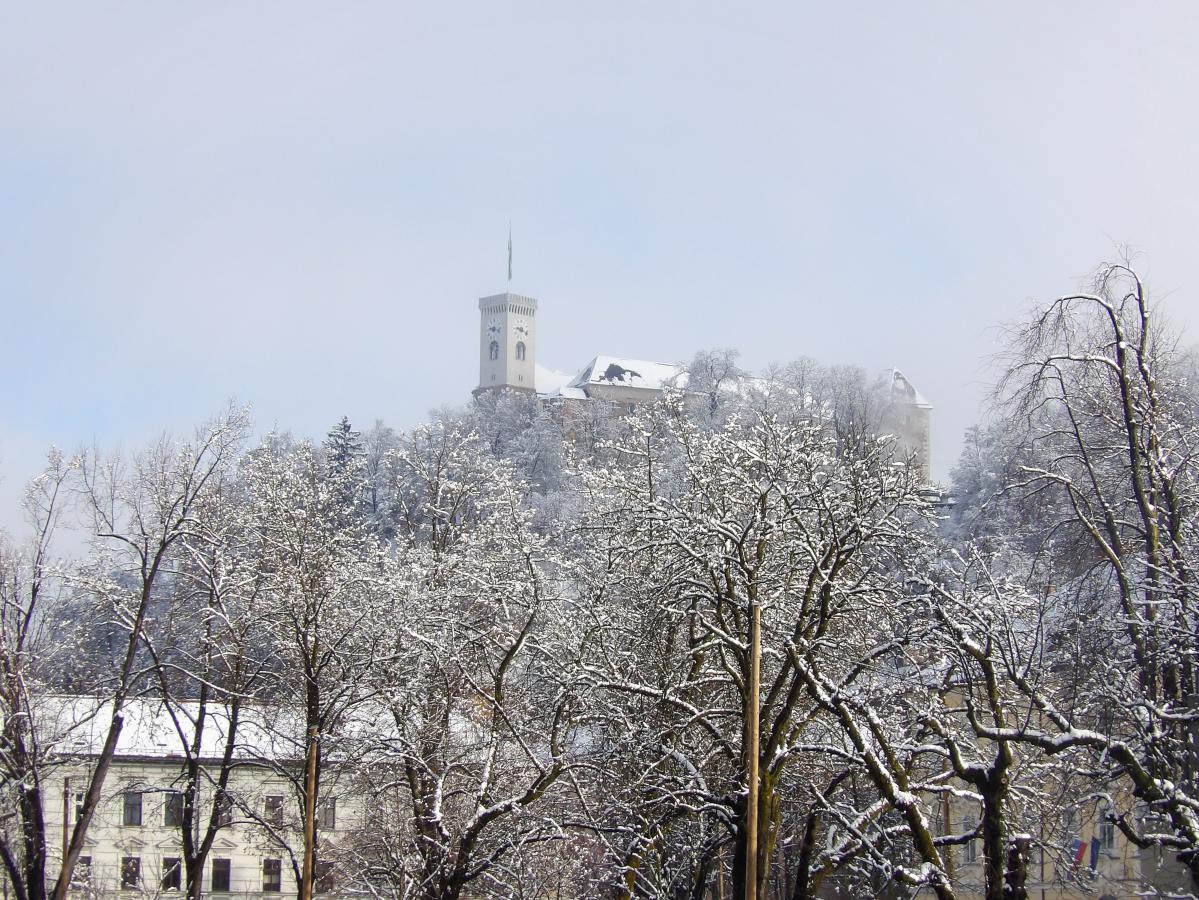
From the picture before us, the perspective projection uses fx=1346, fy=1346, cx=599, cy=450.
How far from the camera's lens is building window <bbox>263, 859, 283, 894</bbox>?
41.2 m

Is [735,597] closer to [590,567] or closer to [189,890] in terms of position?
[590,567]

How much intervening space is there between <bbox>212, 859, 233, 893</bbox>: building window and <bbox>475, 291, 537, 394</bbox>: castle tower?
5270 inches

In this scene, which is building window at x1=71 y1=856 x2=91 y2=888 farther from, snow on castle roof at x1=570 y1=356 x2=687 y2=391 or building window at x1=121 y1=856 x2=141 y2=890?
snow on castle roof at x1=570 y1=356 x2=687 y2=391

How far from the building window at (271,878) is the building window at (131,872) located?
146 inches

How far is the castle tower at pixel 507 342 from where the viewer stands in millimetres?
176500

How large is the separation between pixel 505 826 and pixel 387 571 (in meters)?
7.26

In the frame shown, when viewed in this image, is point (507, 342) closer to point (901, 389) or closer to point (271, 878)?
point (901, 389)

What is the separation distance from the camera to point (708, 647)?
721 inches

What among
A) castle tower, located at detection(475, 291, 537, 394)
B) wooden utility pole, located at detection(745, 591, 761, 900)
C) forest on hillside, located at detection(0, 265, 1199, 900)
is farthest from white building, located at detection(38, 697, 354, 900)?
castle tower, located at detection(475, 291, 537, 394)

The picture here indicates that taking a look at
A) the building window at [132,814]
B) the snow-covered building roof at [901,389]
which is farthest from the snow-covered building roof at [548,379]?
the building window at [132,814]

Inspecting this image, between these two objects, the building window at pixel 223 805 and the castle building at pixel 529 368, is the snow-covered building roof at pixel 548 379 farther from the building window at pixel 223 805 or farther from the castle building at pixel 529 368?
the building window at pixel 223 805

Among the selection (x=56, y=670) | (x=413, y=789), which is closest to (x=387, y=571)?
(x=413, y=789)

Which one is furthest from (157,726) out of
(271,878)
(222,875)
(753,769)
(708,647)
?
(222,875)

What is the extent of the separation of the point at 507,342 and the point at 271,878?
5468 inches
